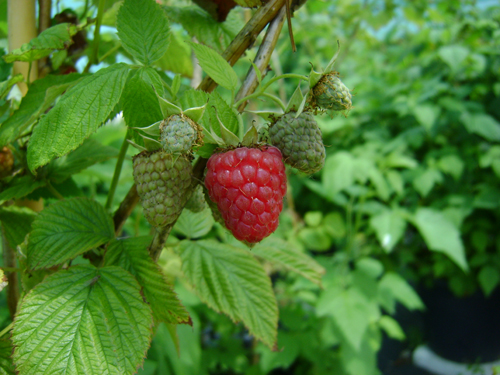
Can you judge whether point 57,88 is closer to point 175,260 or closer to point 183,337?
point 175,260

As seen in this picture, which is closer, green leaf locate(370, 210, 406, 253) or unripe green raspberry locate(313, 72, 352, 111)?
Result: unripe green raspberry locate(313, 72, 352, 111)

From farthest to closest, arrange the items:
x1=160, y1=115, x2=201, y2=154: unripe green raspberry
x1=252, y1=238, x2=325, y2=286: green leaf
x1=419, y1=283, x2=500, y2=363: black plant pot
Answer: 1. x1=419, y1=283, x2=500, y2=363: black plant pot
2. x1=252, y1=238, x2=325, y2=286: green leaf
3. x1=160, y1=115, x2=201, y2=154: unripe green raspberry

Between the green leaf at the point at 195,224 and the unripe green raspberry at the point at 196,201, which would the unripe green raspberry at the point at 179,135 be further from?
the green leaf at the point at 195,224

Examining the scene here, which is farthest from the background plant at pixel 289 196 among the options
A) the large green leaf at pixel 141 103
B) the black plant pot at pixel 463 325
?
the black plant pot at pixel 463 325

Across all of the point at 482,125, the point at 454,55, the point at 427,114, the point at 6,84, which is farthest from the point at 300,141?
the point at 454,55

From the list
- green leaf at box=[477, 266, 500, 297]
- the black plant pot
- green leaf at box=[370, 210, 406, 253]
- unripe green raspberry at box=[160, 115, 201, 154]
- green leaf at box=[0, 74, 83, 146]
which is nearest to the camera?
unripe green raspberry at box=[160, 115, 201, 154]

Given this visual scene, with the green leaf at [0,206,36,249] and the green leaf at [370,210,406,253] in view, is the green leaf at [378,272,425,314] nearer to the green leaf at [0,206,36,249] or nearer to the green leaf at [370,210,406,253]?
the green leaf at [370,210,406,253]

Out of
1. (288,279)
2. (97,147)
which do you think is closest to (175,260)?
(97,147)

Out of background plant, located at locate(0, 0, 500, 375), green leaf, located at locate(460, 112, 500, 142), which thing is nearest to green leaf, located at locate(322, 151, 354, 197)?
background plant, located at locate(0, 0, 500, 375)
